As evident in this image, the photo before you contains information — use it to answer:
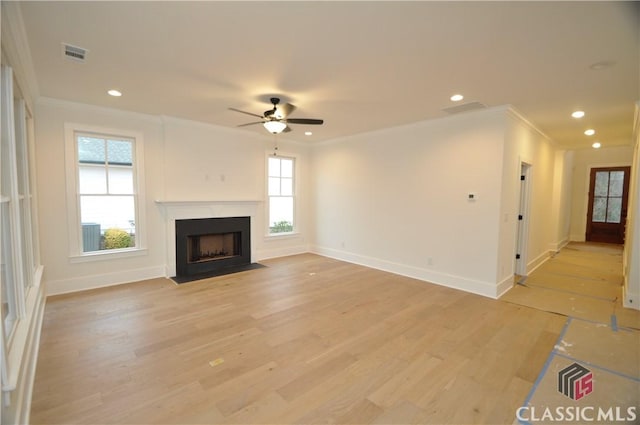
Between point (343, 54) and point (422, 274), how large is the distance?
380 centimetres

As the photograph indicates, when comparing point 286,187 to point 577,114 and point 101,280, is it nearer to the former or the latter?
point 101,280

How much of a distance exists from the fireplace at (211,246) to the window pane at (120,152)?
1236 mm

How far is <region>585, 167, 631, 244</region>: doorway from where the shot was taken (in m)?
8.30

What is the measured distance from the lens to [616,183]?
8414 mm

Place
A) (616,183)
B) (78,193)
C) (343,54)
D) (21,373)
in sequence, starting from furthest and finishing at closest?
(616,183) < (78,193) < (343,54) < (21,373)

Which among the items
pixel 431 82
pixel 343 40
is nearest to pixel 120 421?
pixel 343 40

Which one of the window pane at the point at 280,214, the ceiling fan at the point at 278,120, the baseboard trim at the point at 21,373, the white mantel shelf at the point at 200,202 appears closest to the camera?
the baseboard trim at the point at 21,373

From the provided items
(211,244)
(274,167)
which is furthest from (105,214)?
(274,167)

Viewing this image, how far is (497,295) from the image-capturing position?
4.27 m

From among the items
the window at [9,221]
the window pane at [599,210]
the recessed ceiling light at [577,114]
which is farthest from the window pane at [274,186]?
the window pane at [599,210]

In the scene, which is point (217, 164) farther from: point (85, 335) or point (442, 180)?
point (442, 180)

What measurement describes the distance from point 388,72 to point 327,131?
288cm

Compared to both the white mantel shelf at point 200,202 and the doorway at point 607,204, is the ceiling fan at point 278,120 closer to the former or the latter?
the white mantel shelf at point 200,202

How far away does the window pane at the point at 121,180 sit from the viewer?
4.68 meters
